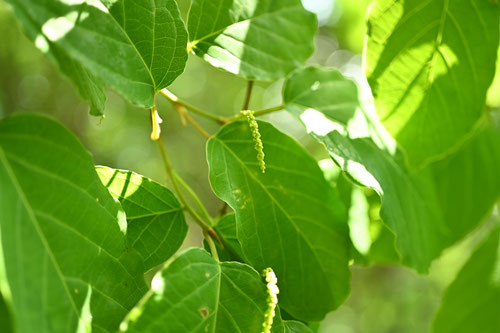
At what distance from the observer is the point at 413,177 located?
2.37ft

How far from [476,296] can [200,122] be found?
12.4ft

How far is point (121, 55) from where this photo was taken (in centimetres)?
45

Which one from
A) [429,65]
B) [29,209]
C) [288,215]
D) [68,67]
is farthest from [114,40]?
[429,65]

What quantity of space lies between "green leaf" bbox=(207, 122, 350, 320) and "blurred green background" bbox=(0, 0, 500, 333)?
150 cm

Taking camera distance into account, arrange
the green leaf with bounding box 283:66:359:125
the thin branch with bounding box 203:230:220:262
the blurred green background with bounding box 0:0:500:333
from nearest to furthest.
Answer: the thin branch with bounding box 203:230:220:262 < the green leaf with bounding box 283:66:359:125 < the blurred green background with bounding box 0:0:500:333

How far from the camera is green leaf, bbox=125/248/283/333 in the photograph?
1.27ft

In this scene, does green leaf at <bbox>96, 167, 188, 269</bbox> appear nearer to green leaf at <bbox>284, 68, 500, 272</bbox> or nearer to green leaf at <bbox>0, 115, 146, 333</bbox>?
green leaf at <bbox>0, 115, 146, 333</bbox>

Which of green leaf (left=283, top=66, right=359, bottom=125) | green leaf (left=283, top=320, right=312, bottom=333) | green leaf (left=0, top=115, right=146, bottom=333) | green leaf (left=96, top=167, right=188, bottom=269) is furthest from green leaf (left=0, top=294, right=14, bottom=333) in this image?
green leaf (left=283, top=66, right=359, bottom=125)

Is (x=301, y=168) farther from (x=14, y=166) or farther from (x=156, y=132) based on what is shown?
(x=14, y=166)

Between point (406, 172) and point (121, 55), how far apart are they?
45 centimetres

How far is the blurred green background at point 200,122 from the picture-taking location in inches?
123

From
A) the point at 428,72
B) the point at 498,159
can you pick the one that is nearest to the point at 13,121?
the point at 428,72

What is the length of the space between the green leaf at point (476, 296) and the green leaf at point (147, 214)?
422mm

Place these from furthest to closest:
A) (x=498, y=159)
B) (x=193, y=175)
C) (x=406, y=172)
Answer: (x=193, y=175) < (x=498, y=159) < (x=406, y=172)
